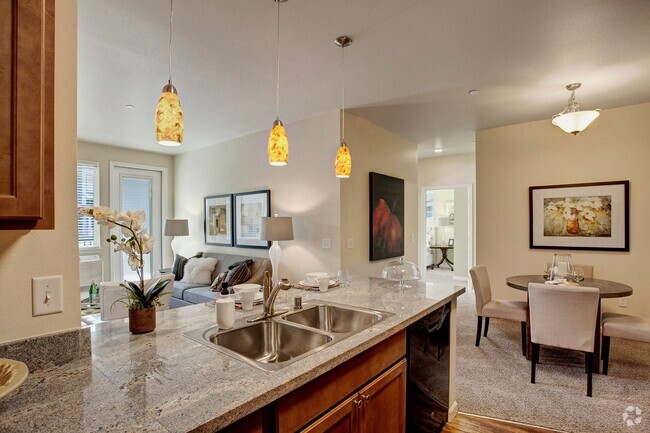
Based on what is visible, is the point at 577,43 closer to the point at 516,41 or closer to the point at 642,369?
the point at 516,41

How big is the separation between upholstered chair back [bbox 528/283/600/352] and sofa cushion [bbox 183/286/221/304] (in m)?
3.41

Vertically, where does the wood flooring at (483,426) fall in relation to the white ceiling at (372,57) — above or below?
below

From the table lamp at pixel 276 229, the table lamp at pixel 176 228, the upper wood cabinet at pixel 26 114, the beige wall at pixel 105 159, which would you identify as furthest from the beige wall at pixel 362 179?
the beige wall at pixel 105 159

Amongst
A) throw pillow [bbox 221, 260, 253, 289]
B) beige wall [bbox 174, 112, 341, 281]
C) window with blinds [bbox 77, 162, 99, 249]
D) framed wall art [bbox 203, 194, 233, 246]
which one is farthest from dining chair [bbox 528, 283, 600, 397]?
window with blinds [bbox 77, 162, 99, 249]

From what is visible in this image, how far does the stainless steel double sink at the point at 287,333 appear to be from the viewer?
1426 mm

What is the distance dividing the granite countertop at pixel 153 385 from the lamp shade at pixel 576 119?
9.62ft

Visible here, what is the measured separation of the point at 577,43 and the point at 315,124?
2.59m

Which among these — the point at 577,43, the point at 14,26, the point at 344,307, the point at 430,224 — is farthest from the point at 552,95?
the point at 430,224

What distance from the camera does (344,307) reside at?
6.18 feet

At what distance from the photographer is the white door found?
560 centimetres

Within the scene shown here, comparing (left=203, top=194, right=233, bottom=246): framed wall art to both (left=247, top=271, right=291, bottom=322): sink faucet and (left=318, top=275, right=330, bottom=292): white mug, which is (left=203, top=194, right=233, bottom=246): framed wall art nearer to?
(left=318, top=275, right=330, bottom=292): white mug

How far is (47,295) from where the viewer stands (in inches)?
42.7

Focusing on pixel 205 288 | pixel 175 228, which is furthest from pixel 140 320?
pixel 175 228

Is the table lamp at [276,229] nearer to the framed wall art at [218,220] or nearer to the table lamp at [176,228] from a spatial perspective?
the framed wall art at [218,220]
